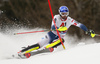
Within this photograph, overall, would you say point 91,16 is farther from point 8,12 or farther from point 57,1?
point 8,12

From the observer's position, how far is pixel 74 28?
1462cm

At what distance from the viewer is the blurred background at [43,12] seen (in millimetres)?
13883

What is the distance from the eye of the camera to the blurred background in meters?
13.9

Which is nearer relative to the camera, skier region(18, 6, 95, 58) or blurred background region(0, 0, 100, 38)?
Answer: skier region(18, 6, 95, 58)

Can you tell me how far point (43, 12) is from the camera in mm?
17234

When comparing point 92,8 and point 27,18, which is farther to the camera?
point 27,18

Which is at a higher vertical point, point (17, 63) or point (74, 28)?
point (17, 63)

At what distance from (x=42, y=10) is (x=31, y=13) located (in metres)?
1.64

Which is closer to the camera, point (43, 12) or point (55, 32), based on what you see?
point (55, 32)

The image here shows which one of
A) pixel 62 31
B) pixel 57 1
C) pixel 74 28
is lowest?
pixel 74 28

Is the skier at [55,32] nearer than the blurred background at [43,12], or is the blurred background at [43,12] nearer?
the skier at [55,32]

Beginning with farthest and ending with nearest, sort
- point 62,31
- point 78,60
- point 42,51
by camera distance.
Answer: point 62,31 < point 42,51 < point 78,60

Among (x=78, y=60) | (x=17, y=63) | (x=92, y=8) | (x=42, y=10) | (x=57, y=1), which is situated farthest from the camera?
(x=42, y=10)

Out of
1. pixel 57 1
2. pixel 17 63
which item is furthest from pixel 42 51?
pixel 57 1
